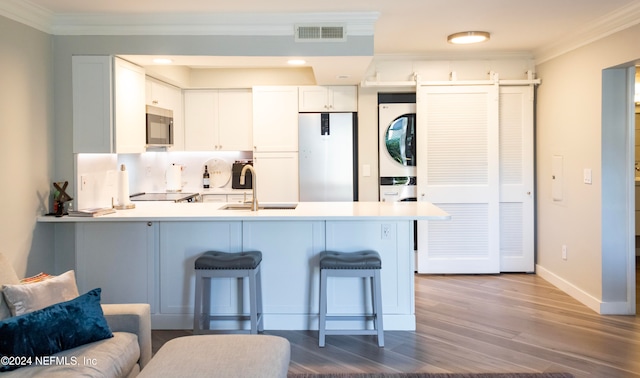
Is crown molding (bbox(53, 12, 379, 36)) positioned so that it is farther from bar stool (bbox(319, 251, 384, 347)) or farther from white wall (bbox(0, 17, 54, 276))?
bar stool (bbox(319, 251, 384, 347))

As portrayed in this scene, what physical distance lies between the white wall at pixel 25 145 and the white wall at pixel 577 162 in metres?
4.50

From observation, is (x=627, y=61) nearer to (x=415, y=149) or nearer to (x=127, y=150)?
(x=415, y=149)

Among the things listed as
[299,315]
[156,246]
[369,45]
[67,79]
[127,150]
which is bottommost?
[299,315]

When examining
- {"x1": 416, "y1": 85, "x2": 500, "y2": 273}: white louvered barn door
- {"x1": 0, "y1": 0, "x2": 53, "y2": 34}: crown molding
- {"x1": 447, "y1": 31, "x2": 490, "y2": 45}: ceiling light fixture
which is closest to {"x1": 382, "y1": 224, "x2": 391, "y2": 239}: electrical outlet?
{"x1": 416, "y1": 85, "x2": 500, "y2": 273}: white louvered barn door

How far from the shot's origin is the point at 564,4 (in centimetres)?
376

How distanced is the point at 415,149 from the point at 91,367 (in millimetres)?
4118

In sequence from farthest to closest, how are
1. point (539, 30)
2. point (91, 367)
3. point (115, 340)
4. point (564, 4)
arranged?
point (539, 30)
point (564, 4)
point (115, 340)
point (91, 367)

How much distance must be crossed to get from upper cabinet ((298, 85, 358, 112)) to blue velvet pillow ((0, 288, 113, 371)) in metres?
3.61

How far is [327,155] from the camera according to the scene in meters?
5.67

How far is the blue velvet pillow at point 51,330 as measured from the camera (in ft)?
7.35

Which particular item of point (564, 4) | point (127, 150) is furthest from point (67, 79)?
point (564, 4)

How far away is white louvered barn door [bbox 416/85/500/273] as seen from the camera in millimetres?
5480

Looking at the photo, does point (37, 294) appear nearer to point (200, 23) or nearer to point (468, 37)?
point (200, 23)

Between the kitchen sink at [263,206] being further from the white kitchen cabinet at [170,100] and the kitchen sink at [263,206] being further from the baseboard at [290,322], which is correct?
the white kitchen cabinet at [170,100]
